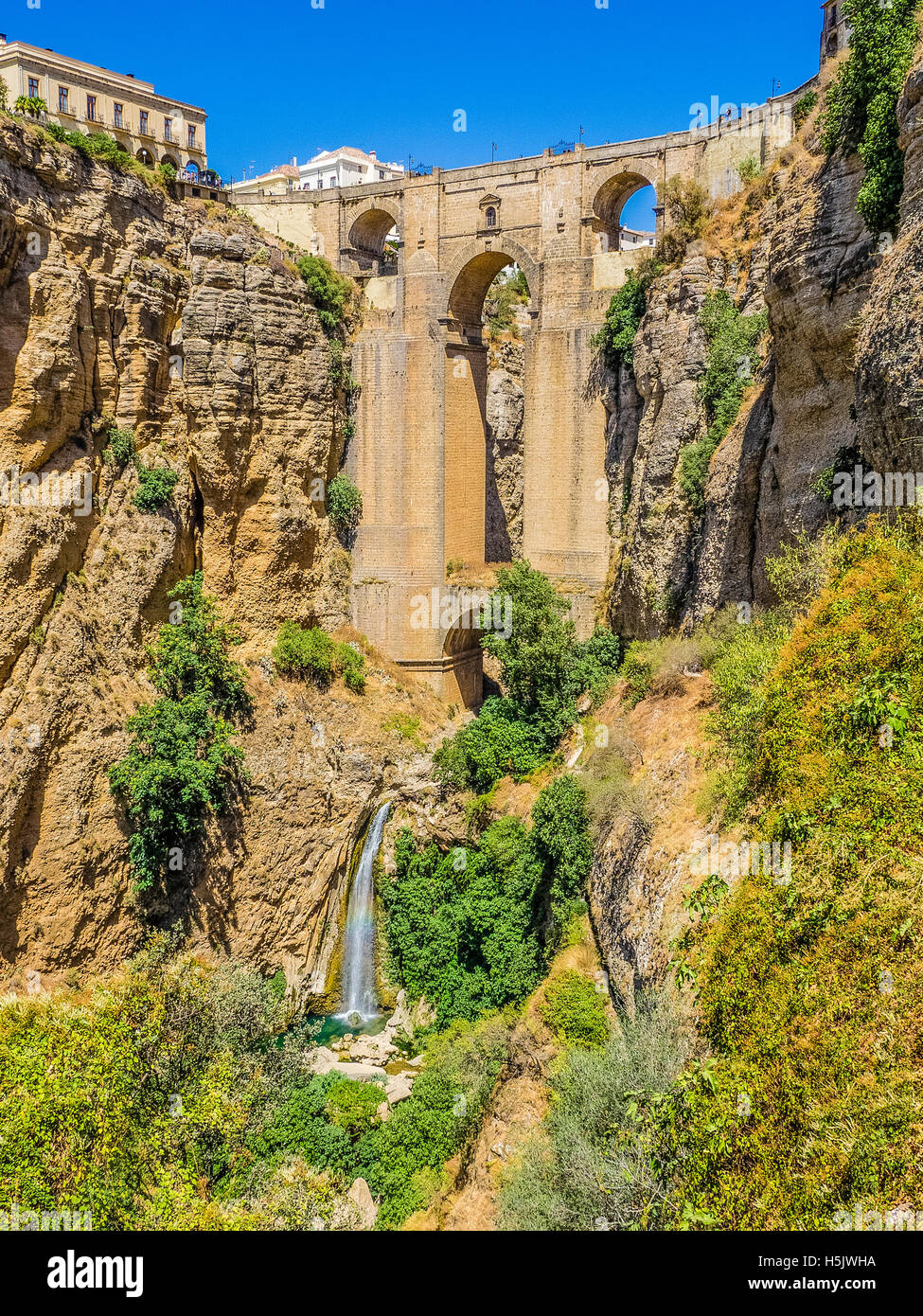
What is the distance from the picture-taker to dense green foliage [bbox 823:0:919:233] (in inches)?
453

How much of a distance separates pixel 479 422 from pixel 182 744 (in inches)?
474

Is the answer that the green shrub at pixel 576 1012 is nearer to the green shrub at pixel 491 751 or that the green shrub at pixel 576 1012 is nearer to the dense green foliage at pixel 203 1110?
the dense green foliage at pixel 203 1110

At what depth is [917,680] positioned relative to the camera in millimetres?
8734

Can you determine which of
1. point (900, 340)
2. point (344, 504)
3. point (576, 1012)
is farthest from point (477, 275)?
point (576, 1012)

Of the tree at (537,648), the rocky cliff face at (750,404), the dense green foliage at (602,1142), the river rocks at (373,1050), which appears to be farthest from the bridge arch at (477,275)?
the dense green foliage at (602,1142)

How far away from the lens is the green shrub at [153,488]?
2050 cm

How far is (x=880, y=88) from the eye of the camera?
1186cm

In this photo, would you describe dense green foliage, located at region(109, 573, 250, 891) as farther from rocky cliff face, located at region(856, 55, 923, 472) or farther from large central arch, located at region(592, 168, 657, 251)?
rocky cliff face, located at region(856, 55, 923, 472)

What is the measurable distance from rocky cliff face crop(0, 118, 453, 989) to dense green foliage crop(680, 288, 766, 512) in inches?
361

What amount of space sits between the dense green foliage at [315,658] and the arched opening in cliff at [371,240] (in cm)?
961

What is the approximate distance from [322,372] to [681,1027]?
18670 millimetres

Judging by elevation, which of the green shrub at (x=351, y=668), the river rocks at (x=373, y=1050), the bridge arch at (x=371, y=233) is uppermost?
the bridge arch at (x=371, y=233)

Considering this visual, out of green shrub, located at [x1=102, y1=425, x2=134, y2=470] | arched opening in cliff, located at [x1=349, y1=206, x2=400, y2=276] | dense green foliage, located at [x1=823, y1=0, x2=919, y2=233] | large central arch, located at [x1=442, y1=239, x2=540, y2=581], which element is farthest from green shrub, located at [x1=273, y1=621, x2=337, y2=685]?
dense green foliage, located at [x1=823, y1=0, x2=919, y2=233]

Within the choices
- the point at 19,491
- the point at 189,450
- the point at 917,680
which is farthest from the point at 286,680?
the point at 917,680
